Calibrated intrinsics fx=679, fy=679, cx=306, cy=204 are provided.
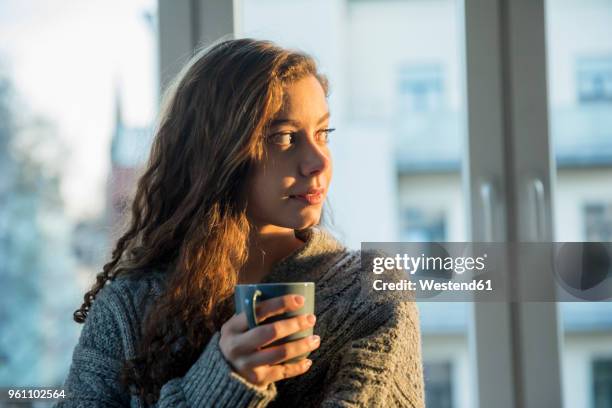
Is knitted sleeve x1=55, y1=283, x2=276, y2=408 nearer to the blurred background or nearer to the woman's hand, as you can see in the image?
the woman's hand

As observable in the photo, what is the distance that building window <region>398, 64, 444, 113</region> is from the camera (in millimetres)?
1457

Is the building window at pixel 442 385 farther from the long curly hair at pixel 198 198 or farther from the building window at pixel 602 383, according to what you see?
the long curly hair at pixel 198 198

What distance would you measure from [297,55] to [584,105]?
1.93ft

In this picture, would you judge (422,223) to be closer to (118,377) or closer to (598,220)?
(598,220)

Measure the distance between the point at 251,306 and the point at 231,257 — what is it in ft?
0.74

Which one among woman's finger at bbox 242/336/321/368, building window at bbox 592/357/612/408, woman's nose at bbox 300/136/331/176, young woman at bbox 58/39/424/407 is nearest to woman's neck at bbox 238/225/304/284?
young woman at bbox 58/39/424/407

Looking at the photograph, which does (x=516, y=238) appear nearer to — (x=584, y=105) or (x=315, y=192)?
(x=584, y=105)

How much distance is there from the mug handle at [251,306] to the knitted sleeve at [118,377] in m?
0.07

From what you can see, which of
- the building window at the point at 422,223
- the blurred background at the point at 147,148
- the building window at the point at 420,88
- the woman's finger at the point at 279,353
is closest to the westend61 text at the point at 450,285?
the blurred background at the point at 147,148

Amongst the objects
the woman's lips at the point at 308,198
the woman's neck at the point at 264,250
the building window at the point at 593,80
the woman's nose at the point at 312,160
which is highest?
the building window at the point at 593,80

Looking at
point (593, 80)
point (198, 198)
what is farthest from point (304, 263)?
point (593, 80)

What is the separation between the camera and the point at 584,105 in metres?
1.21

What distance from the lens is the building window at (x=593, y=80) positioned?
1195mm

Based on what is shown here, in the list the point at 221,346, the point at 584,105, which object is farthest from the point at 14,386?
the point at 584,105
